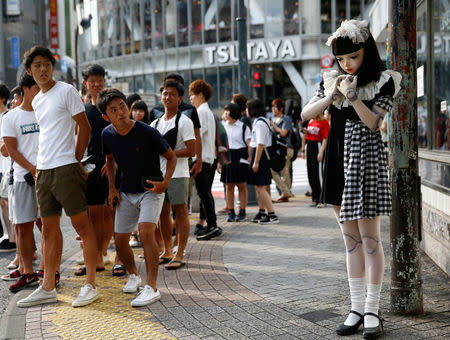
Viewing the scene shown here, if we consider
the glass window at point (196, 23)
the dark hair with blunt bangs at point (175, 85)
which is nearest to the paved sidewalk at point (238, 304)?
the dark hair with blunt bangs at point (175, 85)

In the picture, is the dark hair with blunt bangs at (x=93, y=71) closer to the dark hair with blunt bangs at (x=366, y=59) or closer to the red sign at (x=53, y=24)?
the dark hair with blunt bangs at (x=366, y=59)

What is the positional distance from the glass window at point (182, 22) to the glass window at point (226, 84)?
131 inches

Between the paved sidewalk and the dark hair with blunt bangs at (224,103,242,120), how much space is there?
3.01 metres

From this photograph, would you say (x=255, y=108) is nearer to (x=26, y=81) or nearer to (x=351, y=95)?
(x=26, y=81)

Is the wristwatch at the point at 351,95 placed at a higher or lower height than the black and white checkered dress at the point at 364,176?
higher

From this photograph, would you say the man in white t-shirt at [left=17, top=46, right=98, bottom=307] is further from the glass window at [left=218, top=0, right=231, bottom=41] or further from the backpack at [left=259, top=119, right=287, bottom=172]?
the glass window at [left=218, top=0, right=231, bottom=41]

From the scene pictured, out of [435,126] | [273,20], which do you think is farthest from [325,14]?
[435,126]

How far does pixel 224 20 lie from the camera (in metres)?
35.4

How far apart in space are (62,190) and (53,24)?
123 ft

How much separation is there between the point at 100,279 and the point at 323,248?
103 inches

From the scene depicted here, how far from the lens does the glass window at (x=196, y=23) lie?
36.4 m

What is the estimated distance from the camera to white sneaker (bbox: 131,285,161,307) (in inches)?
187

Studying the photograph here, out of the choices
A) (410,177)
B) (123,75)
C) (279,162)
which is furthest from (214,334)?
(123,75)

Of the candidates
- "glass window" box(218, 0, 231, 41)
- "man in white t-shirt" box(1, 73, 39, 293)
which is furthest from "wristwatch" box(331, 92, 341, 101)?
"glass window" box(218, 0, 231, 41)
